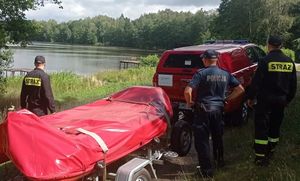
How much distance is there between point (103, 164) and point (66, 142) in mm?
545

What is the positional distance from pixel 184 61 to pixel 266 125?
3333 mm

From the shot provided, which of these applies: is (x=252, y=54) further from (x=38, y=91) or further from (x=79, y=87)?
(x=79, y=87)

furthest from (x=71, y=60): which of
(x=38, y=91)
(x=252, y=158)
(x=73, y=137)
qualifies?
(x=73, y=137)

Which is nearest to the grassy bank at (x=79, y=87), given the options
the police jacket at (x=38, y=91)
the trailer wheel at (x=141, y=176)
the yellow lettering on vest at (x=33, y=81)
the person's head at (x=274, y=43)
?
the police jacket at (x=38, y=91)

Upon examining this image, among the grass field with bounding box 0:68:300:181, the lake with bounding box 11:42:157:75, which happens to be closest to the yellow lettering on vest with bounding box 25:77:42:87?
the grass field with bounding box 0:68:300:181

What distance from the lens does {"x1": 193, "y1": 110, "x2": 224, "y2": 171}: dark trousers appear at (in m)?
5.90

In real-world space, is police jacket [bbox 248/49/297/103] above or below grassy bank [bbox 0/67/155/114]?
above

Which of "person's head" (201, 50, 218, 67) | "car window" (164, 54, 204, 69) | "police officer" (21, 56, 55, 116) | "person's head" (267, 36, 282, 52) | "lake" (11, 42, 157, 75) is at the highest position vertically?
"person's head" (267, 36, 282, 52)

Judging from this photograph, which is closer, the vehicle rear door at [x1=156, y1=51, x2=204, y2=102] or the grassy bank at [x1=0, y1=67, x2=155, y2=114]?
the vehicle rear door at [x1=156, y1=51, x2=204, y2=102]

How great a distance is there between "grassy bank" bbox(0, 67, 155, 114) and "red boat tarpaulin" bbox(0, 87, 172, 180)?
6.76m

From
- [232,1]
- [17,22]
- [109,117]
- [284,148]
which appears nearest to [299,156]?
[284,148]

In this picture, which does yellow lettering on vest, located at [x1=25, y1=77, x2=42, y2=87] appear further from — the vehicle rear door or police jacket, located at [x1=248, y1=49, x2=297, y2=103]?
police jacket, located at [x1=248, y1=49, x2=297, y2=103]

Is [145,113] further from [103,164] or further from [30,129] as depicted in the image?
[30,129]

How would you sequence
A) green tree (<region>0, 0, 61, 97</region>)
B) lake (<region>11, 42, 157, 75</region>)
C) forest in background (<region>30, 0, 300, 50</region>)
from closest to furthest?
green tree (<region>0, 0, 61, 97</region>), lake (<region>11, 42, 157, 75</region>), forest in background (<region>30, 0, 300, 50</region>)
